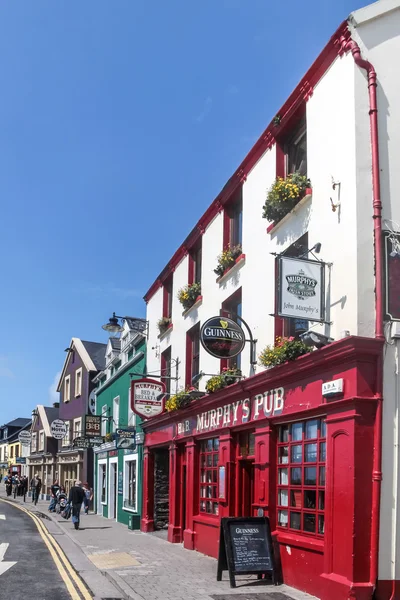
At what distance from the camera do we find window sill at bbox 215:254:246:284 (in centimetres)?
1490

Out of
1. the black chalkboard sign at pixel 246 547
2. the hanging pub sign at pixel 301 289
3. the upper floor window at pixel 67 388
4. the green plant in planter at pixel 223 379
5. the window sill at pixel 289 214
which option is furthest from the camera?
the upper floor window at pixel 67 388

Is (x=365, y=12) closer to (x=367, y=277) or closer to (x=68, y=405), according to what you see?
(x=367, y=277)

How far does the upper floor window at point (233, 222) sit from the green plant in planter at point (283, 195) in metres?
3.02

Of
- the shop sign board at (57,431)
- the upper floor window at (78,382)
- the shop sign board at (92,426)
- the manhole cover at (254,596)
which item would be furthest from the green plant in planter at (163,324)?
the upper floor window at (78,382)

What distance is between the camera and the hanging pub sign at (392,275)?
32.1 ft

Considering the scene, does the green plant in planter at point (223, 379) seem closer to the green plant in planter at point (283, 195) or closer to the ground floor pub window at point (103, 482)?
the green plant in planter at point (283, 195)

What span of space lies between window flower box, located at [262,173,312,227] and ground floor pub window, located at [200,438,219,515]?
6.11 metres

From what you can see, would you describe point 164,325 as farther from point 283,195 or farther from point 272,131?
point 283,195

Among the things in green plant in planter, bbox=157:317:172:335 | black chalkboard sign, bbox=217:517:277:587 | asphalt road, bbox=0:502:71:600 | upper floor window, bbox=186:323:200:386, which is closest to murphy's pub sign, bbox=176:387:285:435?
upper floor window, bbox=186:323:200:386

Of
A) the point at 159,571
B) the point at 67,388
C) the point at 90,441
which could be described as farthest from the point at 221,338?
the point at 67,388

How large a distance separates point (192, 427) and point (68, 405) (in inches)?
1071

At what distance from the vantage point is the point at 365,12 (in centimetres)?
1080

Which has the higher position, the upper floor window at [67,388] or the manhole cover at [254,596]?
the upper floor window at [67,388]

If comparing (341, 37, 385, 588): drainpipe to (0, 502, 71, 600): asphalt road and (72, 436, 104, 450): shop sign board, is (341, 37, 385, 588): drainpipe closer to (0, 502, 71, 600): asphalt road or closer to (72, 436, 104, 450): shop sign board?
(0, 502, 71, 600): asphalt road
